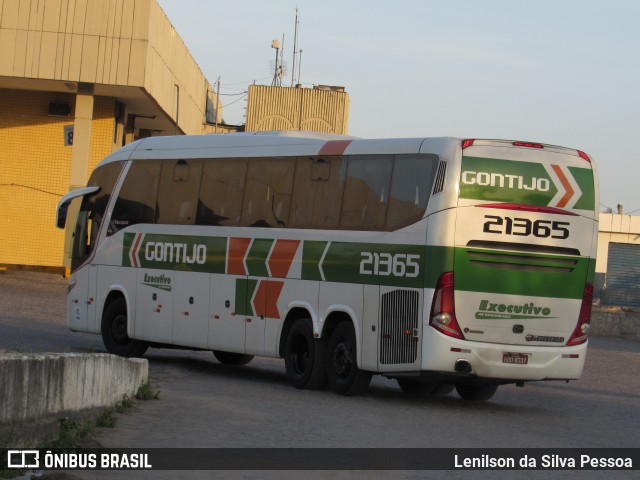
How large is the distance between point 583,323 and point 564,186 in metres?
1.77

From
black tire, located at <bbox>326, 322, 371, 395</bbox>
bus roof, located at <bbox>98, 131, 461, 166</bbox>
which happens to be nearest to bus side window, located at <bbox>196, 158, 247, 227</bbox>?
bus roof, located at <bbox>98, 131, 461, 166</bbox>

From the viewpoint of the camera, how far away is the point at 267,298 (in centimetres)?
1873

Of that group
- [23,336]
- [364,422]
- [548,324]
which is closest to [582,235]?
[548,324]

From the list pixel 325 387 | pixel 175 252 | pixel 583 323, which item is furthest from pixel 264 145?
pixel 583 323

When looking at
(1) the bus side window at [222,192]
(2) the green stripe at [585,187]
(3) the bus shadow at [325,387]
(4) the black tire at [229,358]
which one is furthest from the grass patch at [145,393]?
(4) the black tire at [229,358]

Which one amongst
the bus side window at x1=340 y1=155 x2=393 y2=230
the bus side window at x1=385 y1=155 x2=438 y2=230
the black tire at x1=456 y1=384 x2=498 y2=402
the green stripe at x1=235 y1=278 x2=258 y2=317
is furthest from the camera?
the green stripe at x1=235 y1=278 x2=258 y2=317

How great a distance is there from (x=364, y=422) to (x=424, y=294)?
7.88 feet

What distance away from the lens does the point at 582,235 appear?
648 inches

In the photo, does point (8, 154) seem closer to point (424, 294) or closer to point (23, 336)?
point (23, 336)

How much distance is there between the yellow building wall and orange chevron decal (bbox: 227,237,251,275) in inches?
906

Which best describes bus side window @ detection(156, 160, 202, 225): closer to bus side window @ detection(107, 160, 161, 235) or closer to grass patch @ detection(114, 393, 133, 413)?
bus side window @ detection(107, 160, 161, 235)

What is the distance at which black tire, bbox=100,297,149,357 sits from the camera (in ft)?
71.4

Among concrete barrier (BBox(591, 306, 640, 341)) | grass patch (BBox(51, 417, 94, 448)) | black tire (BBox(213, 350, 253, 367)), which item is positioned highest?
concrete barrier (BBox(591, 306, 640, 341))

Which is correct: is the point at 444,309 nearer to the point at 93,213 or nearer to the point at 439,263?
the point at 439,263
